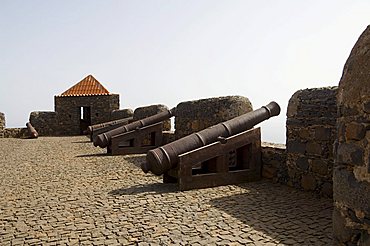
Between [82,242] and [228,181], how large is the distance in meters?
3.46

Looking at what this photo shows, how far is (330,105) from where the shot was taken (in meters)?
5.59

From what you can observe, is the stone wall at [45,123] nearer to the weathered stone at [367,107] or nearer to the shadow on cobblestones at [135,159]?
the shadow on cobblestones at [135,159]

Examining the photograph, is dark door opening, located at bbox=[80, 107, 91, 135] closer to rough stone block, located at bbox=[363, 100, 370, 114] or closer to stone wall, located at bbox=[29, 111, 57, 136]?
stone wall, located at bbox=[29, 111, 57, 136]

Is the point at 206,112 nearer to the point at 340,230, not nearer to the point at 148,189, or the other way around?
the point at 148,189

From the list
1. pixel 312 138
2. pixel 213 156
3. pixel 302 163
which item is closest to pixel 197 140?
pixel 213 156

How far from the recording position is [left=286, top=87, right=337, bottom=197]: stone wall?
18.4 ft

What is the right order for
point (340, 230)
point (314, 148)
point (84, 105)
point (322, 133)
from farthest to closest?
point (84, 105)
point (314, 148)
point (322, 133)
point (340, 230)

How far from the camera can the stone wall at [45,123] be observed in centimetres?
2459

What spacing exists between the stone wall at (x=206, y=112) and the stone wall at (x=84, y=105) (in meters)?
14.6

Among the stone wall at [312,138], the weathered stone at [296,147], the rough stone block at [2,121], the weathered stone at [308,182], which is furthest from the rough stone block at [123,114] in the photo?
the weathered stone at [308,182]

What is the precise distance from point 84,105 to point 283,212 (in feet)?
72.3

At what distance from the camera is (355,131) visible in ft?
9.86

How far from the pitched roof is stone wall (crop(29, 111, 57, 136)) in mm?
1753

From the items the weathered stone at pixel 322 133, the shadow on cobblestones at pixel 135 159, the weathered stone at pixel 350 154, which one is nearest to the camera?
the weathered stone at pixel 350 154
